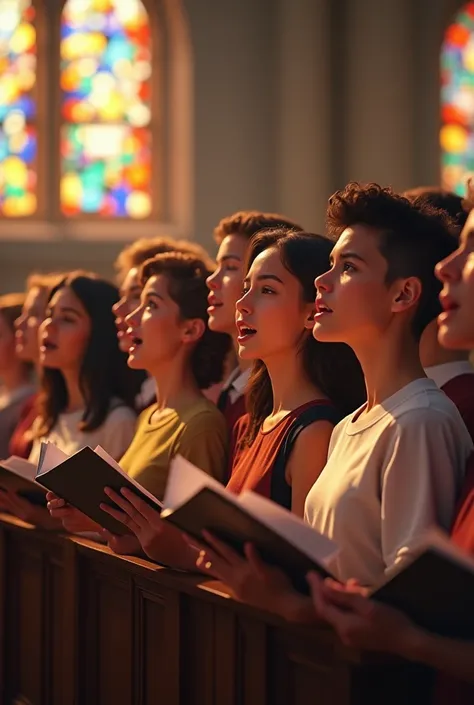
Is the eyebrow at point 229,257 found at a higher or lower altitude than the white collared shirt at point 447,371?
higher

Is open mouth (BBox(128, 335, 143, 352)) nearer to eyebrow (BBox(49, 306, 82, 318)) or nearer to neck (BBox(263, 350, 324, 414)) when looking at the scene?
neck (BBox(263, 350, 324, 414))

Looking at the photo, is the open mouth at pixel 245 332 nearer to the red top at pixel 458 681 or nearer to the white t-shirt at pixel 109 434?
the red top at pixel 458 681

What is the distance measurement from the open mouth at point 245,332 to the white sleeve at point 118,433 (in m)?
1.34

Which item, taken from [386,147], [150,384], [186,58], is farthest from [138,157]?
[150,384]

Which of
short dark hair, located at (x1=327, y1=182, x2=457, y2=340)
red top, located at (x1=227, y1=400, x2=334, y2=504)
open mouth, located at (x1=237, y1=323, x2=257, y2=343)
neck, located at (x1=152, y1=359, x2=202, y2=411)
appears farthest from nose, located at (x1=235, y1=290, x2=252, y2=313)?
neck, located at (x1=152, y1=359, x2=202, y2=411)

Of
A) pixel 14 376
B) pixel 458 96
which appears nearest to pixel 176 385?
pixel 14 376

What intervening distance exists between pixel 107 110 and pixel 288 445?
7988mm

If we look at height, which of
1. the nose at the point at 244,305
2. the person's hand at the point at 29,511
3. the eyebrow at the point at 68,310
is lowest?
the person's hand at the point at 29,511

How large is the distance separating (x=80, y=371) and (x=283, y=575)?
241 centimetres

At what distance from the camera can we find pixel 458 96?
34.8ft

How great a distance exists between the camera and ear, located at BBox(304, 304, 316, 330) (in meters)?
3.09

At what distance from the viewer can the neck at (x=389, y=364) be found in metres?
2.58

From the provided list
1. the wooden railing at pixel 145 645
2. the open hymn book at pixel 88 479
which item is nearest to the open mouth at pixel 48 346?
the wooden railing at pixel 145 645

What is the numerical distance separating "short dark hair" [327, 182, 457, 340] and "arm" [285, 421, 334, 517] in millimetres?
413
